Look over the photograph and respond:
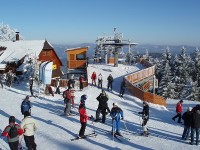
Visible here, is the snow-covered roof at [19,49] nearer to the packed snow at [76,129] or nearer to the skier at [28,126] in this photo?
the packed snow at [76,129]

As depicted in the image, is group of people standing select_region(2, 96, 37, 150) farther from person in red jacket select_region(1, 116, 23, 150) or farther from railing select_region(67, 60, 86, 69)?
railing select_region(67, 60, 86, 69)

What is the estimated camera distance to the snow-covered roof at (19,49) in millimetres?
40247

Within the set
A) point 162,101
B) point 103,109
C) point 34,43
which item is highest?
point 34,43

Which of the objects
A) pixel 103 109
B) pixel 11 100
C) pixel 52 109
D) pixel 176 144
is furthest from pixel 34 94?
pixel 176 144

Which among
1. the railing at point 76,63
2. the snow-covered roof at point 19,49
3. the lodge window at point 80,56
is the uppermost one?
the snow-covered roof at point 19,49

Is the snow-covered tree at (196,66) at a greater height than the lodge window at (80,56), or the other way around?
the lodge window at (80,56)

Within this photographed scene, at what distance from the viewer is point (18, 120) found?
18812 millimetres

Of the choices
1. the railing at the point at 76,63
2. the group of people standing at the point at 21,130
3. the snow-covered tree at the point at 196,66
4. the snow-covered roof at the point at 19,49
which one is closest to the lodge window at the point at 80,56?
the railing at the point at 76,63

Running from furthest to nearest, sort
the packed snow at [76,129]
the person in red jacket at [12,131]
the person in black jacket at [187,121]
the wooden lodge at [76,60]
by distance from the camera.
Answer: the wooden lodge at [76,60]
the person in black jacket at [187,121]
the packed snow at [76,129]
the person in red jacket at [12,131]

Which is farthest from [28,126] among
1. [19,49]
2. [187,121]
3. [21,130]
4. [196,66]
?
[196,66]

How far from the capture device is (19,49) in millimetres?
42594

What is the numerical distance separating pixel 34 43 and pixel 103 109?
28.2 m

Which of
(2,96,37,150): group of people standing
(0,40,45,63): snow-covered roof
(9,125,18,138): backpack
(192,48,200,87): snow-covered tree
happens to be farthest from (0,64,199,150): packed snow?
(192,48,200,87): snow-covered tree

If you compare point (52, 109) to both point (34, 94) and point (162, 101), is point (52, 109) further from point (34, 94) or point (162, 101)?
point (162, 101)
